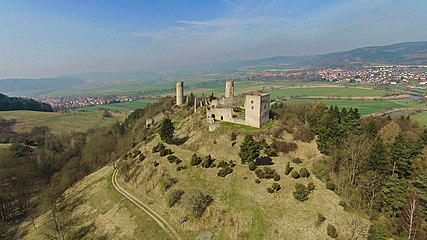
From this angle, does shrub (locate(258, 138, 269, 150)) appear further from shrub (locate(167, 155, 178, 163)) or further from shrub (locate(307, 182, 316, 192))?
shrub (locate(167, 155, 178, 163))

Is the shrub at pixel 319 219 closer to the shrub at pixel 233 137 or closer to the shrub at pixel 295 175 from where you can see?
the shrub at pixel 295 175

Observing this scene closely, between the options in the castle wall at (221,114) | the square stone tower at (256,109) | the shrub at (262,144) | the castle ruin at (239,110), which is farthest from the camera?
the castle wall at (221,114)

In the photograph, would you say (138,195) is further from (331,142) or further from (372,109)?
(372,109)

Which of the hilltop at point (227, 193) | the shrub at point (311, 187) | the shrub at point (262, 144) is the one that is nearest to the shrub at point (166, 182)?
the hilltop at point (227, 193)

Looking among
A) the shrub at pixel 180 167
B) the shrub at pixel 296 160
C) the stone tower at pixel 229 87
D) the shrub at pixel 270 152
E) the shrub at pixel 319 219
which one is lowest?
the shrub at pixel 319 219

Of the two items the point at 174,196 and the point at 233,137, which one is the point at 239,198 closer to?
the point at 174,196

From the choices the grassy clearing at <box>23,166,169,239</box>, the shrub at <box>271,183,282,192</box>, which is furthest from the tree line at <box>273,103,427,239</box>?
the grassy clearing at <box>23,166,169,239</box>

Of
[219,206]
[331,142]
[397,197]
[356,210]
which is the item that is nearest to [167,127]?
[219,206]
